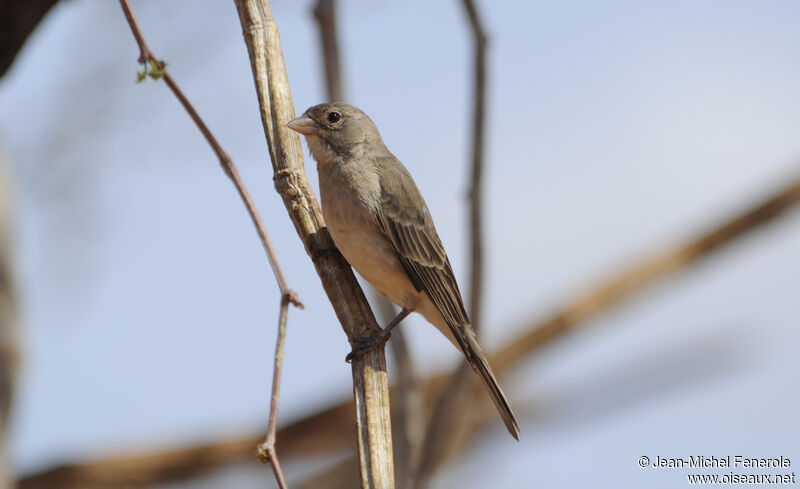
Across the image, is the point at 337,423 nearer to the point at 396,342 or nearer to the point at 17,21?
the point at 396,342

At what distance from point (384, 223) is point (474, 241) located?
77 centimetres

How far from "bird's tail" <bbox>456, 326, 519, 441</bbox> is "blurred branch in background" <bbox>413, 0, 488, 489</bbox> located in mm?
443

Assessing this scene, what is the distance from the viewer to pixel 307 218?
3926 mm

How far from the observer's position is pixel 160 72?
3.44 metres

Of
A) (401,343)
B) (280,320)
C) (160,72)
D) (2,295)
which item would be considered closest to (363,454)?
(280,320)

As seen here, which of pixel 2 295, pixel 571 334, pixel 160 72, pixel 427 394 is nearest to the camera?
pixel 160 72

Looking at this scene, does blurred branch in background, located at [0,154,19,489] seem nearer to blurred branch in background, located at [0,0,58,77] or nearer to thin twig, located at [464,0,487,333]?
blurred branch in background, located at [0,0,58,77]

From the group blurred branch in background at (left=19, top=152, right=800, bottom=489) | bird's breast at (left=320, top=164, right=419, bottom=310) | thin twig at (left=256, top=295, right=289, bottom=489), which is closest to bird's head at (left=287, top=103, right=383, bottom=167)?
bird's breast at (left=320, top=164, right=419, bottom=310)

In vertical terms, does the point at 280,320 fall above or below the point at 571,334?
below

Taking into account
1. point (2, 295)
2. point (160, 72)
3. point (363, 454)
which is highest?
point (2, 295)

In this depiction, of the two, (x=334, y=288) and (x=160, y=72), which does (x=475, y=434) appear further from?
(x=160, y=72)

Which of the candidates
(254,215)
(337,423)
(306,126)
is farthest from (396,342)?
(254,215)

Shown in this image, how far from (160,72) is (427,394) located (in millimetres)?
5365

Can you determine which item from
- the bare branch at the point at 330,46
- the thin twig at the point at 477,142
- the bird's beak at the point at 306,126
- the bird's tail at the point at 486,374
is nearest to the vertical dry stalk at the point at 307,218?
the bird's tail at the point at 486,374
